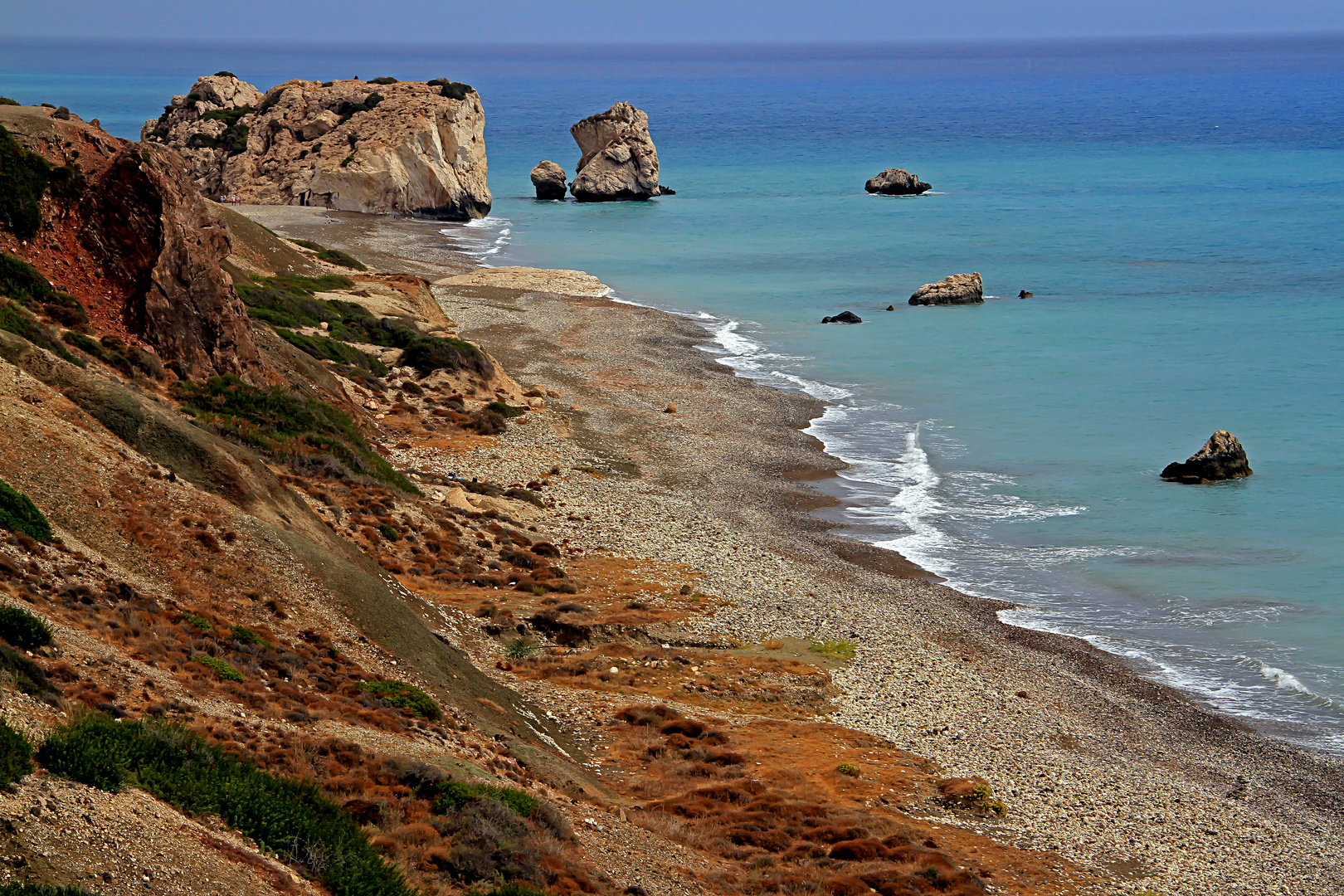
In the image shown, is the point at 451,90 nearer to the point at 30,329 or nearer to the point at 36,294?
the point at 36,294

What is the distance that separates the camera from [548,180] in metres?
109

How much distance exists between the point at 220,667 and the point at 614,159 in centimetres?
9944

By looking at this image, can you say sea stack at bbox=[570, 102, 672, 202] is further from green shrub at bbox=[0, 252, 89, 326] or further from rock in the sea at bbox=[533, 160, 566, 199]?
green shrub at bbox=[0, 252, 89, 326]

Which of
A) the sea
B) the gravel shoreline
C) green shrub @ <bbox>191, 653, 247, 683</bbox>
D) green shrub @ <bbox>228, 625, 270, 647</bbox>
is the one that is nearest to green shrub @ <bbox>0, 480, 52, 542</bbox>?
green shrub @ <bbox>228, 625, 270, 647</bbox>

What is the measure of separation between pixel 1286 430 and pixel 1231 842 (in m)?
28.5

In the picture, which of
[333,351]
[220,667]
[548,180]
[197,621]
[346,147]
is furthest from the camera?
[548,180]

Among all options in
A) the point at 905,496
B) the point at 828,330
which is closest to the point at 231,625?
the point at 905,496

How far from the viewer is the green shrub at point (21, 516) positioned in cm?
1419

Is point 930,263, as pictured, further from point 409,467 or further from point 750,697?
point 750,697

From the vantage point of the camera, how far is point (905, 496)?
35.8 m

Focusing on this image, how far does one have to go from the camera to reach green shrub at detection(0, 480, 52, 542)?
1419cm

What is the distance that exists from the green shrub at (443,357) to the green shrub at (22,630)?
27466mm

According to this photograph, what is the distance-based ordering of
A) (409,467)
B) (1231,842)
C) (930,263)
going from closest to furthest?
(1231,842) < (409,467) < (930,263)

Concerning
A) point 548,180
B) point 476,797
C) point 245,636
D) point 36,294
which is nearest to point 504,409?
point 36,294
